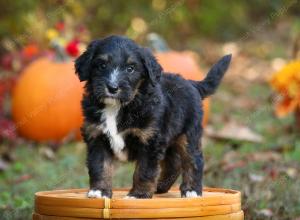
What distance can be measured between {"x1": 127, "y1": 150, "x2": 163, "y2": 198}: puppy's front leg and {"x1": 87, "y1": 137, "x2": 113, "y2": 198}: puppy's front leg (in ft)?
0.52

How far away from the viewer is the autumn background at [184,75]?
680 centimetres

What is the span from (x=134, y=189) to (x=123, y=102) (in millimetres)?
539

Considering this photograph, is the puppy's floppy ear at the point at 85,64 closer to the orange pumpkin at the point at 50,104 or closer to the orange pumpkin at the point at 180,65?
the orange pumpkin at the point at 50,104

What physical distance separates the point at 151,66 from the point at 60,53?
5166 millimetres

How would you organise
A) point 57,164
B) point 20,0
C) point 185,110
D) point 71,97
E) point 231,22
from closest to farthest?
point 185,110 < point 57,164 < point 71,97 < point 20,0 < point 231,22

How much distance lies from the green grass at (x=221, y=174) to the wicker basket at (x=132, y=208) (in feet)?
3.90

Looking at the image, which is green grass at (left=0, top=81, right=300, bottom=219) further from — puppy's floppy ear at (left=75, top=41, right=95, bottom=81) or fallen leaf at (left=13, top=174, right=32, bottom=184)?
puppy's floppy ear at (left=75, top=41, right=95, bottom=81)

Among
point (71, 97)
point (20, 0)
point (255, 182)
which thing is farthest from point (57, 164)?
point (20, 0)

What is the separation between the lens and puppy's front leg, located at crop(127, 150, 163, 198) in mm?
4258

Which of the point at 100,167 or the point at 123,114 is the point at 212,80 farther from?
the point at 100,167

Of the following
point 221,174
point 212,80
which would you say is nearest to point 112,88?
point 212,80

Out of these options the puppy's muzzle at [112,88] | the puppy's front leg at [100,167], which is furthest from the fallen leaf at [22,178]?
the puppy's muzzle at [112,88]

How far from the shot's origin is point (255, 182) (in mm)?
6531

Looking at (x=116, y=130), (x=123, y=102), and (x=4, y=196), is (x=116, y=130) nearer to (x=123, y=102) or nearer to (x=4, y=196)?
(x=123, y=102)
